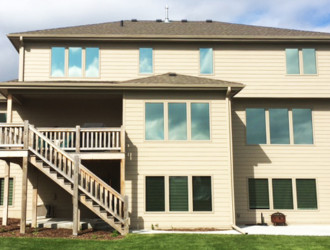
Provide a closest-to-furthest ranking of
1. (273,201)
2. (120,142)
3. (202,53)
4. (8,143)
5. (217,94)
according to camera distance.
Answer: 1. (8,143)
2. (120,142)
3. (217,94)
4. (273,201)
5. (202,53)

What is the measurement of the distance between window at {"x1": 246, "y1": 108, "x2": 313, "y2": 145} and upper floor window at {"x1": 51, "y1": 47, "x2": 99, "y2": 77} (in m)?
7.99

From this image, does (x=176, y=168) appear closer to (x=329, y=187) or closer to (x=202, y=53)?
(x=202, y=53)

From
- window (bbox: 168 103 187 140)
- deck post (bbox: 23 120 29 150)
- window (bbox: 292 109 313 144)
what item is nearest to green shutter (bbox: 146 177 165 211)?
window (bbox: 168 103 187 140)

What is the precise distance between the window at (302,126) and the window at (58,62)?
11669mm

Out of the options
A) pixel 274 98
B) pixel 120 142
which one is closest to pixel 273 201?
pixel 274 98

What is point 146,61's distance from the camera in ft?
59.9

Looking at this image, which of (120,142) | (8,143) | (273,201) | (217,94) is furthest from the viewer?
(273,201)

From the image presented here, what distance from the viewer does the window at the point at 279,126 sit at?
1786 centimetres

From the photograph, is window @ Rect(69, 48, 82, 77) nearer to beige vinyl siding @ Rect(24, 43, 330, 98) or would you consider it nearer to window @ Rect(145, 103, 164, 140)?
beige vinyl siding @ Rect(24, 43, 330, 98)

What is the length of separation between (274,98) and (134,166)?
788cm

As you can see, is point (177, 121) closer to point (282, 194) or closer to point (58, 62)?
point (282, 194)

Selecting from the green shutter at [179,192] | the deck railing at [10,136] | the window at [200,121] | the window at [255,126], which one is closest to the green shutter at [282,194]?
the window at [255,126]

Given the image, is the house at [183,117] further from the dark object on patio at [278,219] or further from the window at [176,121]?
the dark object on patio at [278,219]

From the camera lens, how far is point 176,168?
50.4 ft
